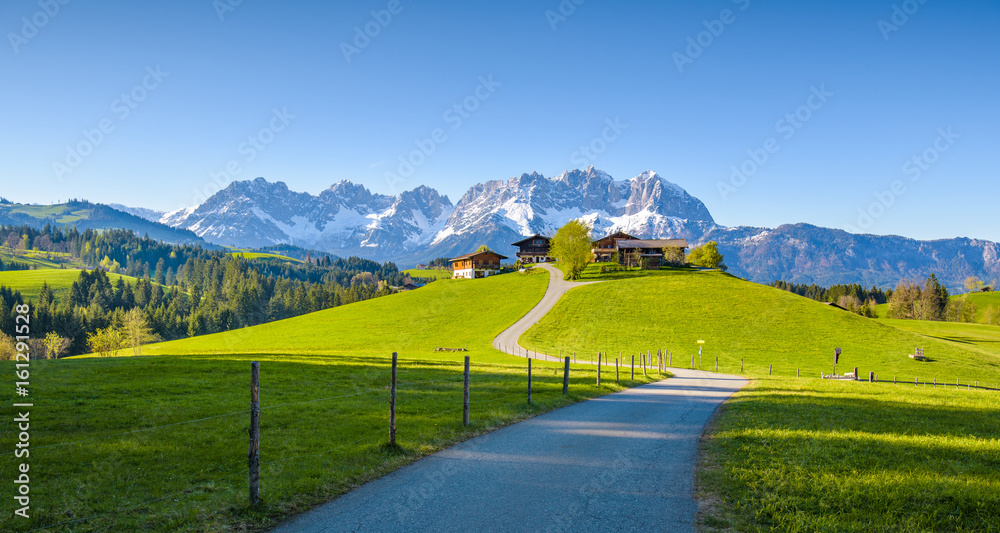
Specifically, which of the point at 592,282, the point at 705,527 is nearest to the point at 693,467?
the point at 705,527

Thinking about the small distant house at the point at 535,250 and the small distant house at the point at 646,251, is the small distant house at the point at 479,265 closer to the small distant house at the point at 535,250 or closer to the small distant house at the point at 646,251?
the small distant house at the point at 535,250

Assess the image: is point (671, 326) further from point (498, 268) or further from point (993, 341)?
point (498, 268)

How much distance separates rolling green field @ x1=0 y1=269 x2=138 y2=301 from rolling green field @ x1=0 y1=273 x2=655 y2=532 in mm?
169611

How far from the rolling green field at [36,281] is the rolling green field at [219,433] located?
169611 millimetres

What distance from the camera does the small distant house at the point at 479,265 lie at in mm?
152875

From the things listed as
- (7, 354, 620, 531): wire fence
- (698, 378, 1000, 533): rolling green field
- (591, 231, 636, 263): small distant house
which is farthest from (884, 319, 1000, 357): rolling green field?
(7, 354, 620, 531): wire fence

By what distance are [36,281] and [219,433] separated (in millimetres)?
229183

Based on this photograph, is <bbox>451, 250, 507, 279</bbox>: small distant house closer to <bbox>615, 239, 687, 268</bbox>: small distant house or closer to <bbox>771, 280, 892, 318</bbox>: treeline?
<bbox>615, 239, 687, 268</bbox>: small distant house

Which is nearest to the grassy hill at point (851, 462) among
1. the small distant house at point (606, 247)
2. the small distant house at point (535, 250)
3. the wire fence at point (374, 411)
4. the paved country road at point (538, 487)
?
the paved country road at point (538, 487)

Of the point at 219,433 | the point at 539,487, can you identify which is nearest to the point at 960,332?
the point at 539,487

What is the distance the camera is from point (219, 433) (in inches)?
557

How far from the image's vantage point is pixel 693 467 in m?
10.7

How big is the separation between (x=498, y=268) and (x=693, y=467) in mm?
146825

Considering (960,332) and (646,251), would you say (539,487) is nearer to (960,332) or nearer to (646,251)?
(960,332)
